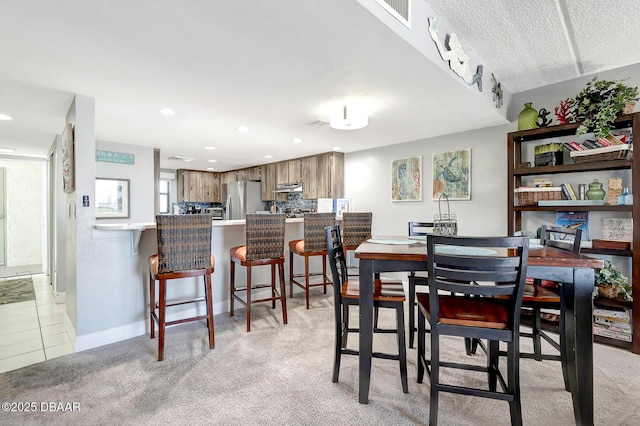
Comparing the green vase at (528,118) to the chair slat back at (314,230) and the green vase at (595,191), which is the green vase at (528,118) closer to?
the green vase at (595,191)

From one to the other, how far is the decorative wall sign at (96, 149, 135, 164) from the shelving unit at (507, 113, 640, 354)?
193 inches

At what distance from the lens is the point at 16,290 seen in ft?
13.4

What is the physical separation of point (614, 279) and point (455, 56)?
219 centimetres

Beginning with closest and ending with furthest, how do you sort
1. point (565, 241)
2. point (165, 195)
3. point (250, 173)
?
point (565, 241) < point (250, 173) < point (165, 195)

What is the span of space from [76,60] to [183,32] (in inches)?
33.7

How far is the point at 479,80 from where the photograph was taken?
2520 millimetres

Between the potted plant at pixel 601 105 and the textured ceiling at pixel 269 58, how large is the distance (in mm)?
279

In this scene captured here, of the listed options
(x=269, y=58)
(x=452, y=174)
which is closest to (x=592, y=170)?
(x=452, y=174)

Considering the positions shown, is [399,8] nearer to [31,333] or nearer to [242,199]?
[31,333]

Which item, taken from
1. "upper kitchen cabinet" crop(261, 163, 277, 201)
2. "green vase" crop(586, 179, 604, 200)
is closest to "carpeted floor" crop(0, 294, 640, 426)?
"green vase" crop(586, 179, 604, 200)

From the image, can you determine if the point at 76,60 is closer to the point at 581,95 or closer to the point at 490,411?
the point at 490,411

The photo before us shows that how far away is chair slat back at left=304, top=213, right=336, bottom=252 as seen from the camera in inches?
127

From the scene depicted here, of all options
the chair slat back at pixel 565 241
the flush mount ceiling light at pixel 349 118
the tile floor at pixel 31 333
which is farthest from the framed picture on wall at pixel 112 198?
the chair slat back at pixel 565 241

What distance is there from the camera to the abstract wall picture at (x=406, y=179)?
13.5 ft
